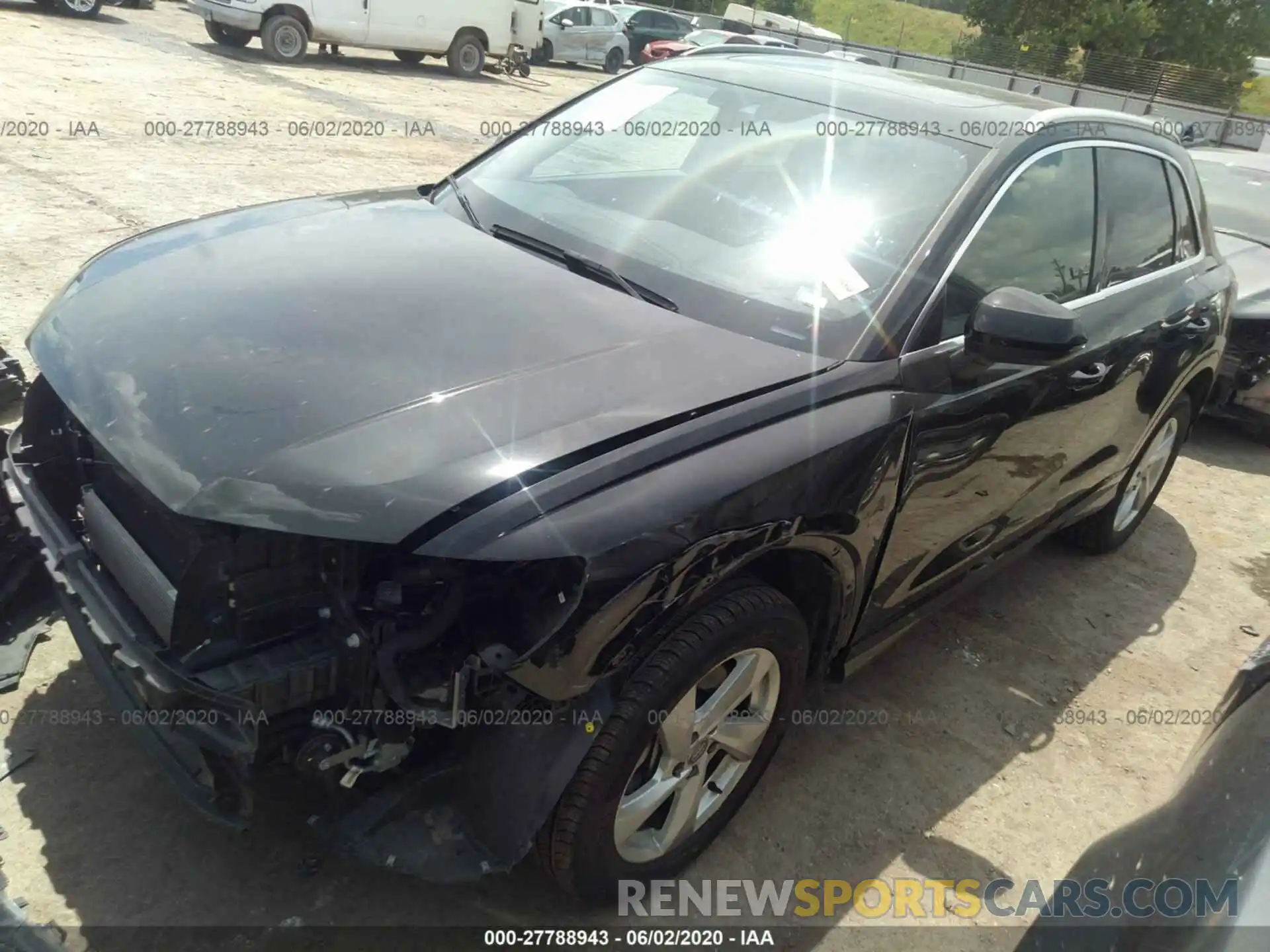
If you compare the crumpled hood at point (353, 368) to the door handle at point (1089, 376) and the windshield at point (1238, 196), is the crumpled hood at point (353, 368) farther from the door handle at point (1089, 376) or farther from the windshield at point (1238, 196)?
the windshield at point (1238, 196)

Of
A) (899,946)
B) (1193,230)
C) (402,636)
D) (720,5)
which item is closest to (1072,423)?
(1193,230)

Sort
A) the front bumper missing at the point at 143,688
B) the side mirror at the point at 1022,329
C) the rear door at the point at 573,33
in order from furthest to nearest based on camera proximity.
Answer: the rear door at the point at 573,33 → the side mirror at the point at 1022,329 → the front bumper missing at the point at 143,688

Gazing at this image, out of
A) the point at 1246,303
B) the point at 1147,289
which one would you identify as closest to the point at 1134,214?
the point at 1147,289

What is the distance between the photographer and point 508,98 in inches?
Result: 684

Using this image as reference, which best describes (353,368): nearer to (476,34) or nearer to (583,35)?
(476,34)

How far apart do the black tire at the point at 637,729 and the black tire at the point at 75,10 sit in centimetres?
1920

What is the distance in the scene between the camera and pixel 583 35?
23.8 m

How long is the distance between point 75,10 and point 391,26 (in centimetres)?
521

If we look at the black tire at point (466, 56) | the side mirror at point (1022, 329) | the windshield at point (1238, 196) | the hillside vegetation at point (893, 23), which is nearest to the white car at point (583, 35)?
the black tire at point (466, 56)

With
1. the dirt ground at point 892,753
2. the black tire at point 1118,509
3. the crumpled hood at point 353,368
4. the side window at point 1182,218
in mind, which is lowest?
the dirt ground at point 892,753

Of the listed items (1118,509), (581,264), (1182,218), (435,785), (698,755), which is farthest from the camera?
(1118,509)

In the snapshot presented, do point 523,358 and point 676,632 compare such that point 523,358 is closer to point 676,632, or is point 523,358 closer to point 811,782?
point 676,632

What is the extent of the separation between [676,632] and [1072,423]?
5.97ft

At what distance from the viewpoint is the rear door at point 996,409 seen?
2656 mm
